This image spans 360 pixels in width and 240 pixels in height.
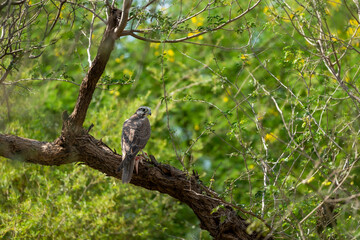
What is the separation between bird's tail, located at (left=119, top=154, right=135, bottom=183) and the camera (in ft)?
14.8

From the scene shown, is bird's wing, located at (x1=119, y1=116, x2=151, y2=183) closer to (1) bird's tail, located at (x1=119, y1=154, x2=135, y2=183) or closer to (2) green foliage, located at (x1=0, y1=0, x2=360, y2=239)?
(1) bird's tail, located at (x1=119, y1=154, x2=135, y2=183)

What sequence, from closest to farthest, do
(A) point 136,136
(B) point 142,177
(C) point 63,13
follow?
1. (B) point 142,177
2. (A) point 136,136
3. (C) point 63,13

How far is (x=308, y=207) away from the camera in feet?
13.8

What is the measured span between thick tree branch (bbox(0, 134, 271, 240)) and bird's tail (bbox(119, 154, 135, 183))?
12 centimetres

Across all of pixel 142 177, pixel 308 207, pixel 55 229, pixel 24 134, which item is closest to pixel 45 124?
pixel 24 134

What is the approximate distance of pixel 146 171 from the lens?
15.4ft

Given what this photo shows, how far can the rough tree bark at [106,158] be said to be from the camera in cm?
417

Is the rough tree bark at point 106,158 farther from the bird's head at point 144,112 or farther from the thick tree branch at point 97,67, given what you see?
the bird's head at point 144,112

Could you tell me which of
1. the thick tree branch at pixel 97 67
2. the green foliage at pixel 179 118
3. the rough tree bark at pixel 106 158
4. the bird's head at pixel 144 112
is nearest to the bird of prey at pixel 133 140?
the bird's head at pixel 144 112

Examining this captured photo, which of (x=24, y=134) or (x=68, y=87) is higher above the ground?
(x=68, y=87)

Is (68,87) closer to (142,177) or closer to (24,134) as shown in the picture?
(24,134)

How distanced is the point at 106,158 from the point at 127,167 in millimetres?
211

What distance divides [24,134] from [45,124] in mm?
744

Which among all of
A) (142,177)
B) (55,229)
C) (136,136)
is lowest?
(55,229)
